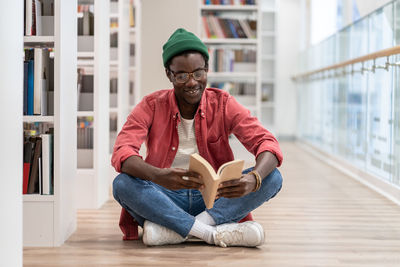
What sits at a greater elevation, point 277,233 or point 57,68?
point 57,68

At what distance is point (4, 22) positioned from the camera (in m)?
1.64

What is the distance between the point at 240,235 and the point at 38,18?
119 cm

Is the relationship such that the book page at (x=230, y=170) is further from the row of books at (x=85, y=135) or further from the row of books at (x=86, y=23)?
the row of books at (x=86, y=23)

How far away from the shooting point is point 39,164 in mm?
2406

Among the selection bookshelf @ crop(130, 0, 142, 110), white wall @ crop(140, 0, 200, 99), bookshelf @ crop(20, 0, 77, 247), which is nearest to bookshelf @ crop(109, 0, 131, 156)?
white wall @ crop(140, 0, 200, 99)

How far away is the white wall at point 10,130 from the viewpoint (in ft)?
5.41

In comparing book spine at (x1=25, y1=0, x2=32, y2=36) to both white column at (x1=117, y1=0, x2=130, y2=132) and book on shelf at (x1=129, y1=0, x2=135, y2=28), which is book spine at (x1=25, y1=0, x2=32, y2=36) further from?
book on shelf at (x1=129, y1=0, x2=135, y2=28)

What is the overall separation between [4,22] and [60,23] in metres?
0.77

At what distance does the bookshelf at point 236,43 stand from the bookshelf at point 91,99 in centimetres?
292

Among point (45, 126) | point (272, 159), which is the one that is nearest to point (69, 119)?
point (45, 126)

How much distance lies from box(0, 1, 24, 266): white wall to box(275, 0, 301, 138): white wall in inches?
312

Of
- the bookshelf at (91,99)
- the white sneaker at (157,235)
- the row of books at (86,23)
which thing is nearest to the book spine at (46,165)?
the white sneaker at (157,235)

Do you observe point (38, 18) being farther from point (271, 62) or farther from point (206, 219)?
point (271, 62)

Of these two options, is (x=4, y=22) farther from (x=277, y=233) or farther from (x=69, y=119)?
(x=277, y=233)
